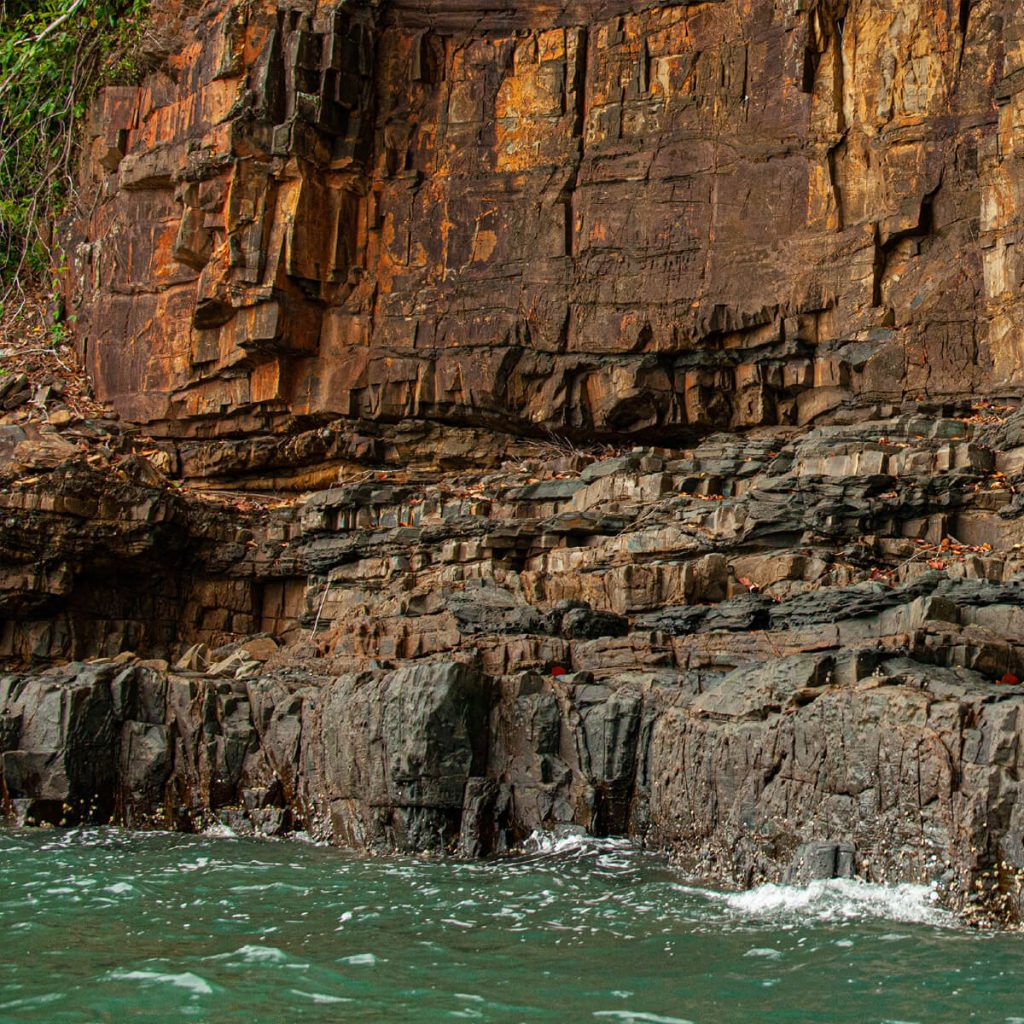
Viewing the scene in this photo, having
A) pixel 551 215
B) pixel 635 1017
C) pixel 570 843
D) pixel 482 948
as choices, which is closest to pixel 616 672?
pixel 570 843

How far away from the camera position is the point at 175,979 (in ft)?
26.8

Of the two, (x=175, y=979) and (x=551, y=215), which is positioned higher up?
(x=551, y=215)

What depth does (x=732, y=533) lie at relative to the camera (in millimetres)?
17500

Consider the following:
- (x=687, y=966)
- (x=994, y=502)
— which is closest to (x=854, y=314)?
(x=994, y=502)

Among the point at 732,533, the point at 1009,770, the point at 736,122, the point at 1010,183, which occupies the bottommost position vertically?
the point at 1009,770

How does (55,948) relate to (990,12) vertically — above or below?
below

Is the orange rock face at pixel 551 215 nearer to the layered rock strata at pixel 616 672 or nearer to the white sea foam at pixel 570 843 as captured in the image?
the layered rock strata at pixel 616 672

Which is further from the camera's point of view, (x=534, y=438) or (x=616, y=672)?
(x=534, y=438)

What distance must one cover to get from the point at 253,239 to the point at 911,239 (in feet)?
39.2

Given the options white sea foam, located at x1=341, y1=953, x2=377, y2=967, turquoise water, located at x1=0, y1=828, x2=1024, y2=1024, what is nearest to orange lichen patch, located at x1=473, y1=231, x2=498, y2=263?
turquoise water, located at x1=0, y1=828, x2=1024, y2=1024

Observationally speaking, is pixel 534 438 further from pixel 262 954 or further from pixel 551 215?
pixel 262 954

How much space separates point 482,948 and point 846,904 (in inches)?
102

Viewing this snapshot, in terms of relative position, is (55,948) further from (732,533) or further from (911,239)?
(911,239)

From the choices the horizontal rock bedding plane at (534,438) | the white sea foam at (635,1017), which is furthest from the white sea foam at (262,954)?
the horizontal rock bedding plane at (534,438)
